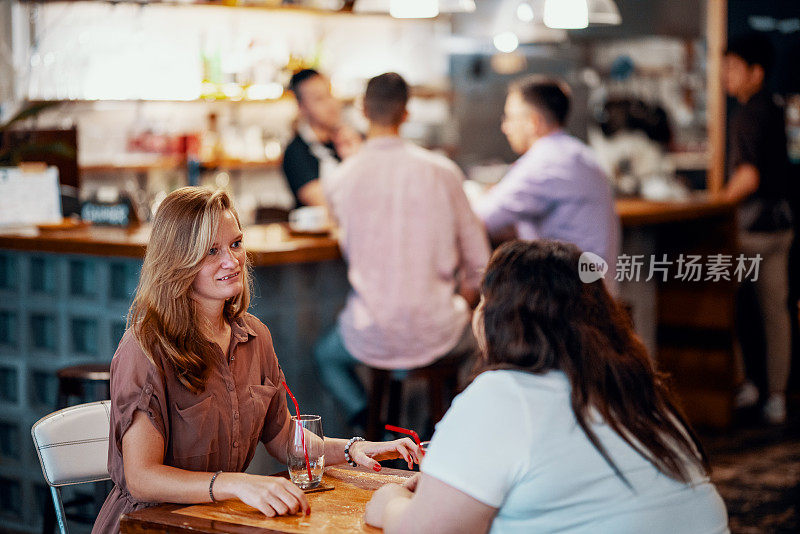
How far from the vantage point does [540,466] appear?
165 cm

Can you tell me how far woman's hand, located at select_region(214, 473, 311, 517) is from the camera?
77.8 inches

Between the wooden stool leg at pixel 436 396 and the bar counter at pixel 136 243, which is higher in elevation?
the bar counter at pixel 136 243

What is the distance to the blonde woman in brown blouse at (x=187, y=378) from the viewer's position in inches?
84.7

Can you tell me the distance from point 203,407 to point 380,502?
0.56 meters

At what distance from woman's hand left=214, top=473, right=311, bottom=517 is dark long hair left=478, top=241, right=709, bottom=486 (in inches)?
19.0

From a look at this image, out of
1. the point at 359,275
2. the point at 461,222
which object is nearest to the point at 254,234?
the point at 359,275

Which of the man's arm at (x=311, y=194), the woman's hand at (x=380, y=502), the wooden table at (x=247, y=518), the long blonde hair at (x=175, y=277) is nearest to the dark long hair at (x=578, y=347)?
the woman's hand at (x=380, y=502)

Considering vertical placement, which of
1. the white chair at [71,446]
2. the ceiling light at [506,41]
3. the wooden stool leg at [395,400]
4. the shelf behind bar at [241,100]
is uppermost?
the ceiling light at [506,41]

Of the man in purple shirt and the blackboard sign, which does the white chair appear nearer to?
the blackboard sign

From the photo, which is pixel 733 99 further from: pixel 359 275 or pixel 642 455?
pixel 642 455

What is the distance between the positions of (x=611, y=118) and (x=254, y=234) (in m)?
4.01

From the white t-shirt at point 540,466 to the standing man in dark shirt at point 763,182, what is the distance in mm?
4339

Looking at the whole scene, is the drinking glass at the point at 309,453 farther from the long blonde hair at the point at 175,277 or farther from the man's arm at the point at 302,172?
the man's arm at the point at 302,172

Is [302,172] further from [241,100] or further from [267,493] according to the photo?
[267,493]
